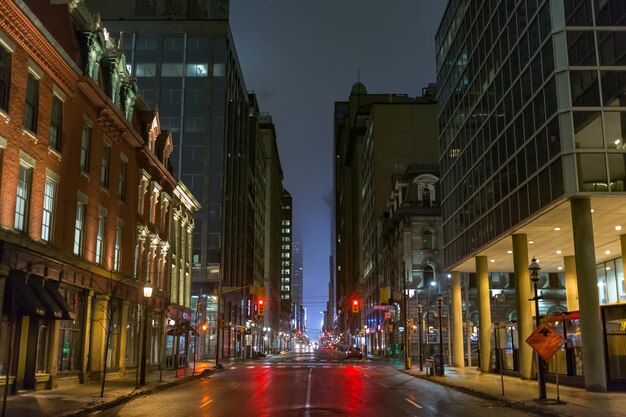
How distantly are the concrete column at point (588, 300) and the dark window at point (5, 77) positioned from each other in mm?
22560

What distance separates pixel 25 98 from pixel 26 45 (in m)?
1.92

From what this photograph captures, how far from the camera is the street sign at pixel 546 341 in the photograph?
21.0m

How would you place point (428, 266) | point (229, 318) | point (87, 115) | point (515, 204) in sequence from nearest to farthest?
point (87, 115)
point (515, 204)
point (428, 266)
point (229, 318)

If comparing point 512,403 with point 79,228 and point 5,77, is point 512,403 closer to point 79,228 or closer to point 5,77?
point 79,228

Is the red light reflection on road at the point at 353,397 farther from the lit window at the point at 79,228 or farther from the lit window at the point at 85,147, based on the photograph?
the lit window at the point at 85,147

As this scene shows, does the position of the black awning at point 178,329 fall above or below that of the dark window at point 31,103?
below

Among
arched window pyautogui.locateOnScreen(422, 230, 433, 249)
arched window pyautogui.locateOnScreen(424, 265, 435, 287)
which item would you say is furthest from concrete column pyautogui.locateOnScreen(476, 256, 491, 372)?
arched window pyautogui.locateOnScreen(422, 230, 433, 249)

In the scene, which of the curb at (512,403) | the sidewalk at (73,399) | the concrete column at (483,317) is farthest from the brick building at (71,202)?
the concrete column at (483,317)

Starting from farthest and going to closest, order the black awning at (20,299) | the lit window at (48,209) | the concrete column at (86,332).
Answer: the concrete column at (86,332)
the lit window at (48,209)
the black awning at (20,299)

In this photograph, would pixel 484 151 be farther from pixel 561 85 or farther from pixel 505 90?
pixel 561 85

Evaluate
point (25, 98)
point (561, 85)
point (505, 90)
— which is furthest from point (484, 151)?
point (25, 98)

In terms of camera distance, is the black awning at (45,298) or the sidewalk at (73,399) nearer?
the sidewalk at (73,399)

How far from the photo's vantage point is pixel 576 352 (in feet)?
96.8

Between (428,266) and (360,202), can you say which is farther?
(360,202)
